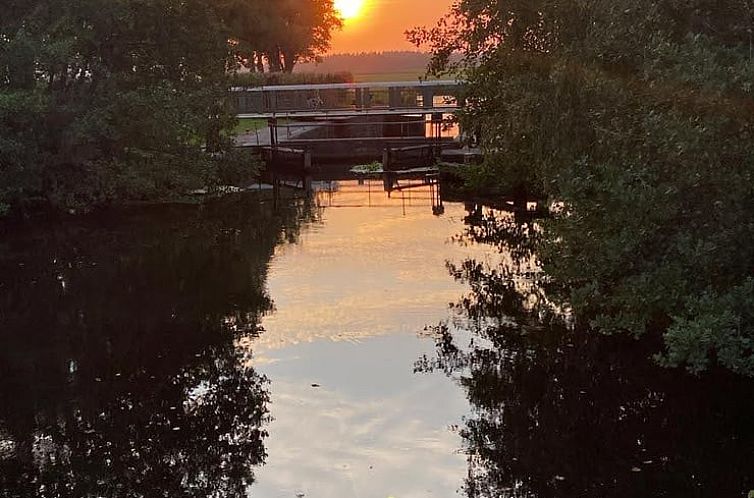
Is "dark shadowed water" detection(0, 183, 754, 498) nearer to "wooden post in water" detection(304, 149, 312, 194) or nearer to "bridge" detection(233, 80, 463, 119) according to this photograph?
"wooden post in water" detection(304, 149, 312, 194)

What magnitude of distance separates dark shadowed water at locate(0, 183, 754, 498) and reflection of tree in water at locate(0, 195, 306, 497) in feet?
0.11

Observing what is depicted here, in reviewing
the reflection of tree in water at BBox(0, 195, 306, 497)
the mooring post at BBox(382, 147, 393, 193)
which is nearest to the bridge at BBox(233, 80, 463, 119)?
the mooring post at BBox(382, 147, 393, 193)

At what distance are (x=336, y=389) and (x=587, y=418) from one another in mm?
2845

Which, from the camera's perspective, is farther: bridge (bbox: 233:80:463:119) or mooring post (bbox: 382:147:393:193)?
bridge (bbox: 233:80:463:119)

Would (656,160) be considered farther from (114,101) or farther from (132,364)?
(114,101)

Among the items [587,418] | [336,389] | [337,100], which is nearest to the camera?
[587,418]

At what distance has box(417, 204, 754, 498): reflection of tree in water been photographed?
7809mm

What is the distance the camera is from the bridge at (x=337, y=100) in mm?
34469

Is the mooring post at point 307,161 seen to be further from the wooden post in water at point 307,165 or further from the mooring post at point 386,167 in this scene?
the mooring post at point 386,167

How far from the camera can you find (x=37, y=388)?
10.5 m

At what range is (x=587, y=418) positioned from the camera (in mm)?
9188

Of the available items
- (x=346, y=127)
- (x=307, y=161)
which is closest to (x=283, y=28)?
(x=346, y=127)

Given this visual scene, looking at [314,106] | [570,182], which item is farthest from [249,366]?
[314,106]

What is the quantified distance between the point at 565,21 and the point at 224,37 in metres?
15.2
